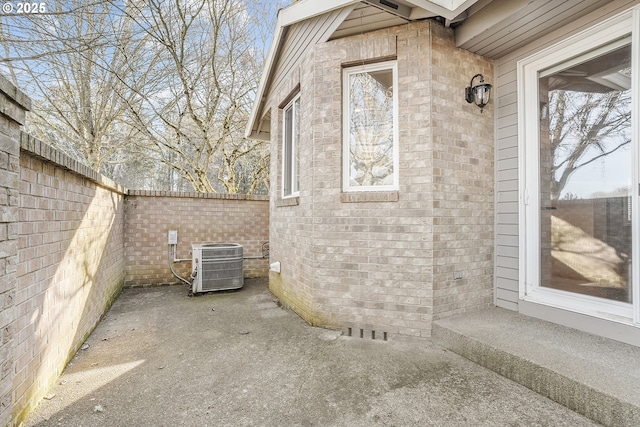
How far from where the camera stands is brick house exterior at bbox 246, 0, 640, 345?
3.12m

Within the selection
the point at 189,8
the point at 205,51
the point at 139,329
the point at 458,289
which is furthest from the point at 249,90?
the point at 458,289

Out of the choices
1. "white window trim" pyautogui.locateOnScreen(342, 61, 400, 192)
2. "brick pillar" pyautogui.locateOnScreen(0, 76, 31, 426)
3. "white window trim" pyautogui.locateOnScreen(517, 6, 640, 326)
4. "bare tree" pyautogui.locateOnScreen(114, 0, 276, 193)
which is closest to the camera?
"brick pillar" pyautogui.locateOnScreen(0, 76, 31, 426)

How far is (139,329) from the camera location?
3.51m

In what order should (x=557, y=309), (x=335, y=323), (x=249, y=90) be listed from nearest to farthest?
1. (x=557, y=309)
2. (x=335, y=323)
3. (x=249, y=90)

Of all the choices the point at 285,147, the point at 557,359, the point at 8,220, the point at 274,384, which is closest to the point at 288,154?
the point at 285,147

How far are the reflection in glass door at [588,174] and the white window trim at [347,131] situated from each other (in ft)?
4.85

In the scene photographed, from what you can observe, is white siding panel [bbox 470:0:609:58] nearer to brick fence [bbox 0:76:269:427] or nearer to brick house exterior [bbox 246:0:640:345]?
brick house exterior [bbox 246:0:640:345]

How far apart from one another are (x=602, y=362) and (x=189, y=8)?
10521mm

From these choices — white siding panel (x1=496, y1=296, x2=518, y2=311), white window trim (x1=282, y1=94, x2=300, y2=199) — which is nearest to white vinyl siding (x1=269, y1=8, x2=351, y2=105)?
white window trim (x1=282, y1=94, x2=300, y2=199)

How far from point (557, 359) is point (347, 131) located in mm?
2802

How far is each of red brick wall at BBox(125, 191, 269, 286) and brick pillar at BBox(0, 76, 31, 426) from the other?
13.7 feet

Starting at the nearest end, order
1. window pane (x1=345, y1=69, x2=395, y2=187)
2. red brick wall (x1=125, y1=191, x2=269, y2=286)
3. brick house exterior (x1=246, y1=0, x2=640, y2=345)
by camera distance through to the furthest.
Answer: brick house exterior (x1=246, y1=0, x2=640, y2=345)
window pane (x1=345, y1=69, x2=395, y2=187)
red brick wall (x1=125, y1=191, x2=269, y2=286)

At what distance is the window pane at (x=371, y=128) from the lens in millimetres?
3402

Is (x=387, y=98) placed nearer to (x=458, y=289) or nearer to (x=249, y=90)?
(x=458, y=289)
